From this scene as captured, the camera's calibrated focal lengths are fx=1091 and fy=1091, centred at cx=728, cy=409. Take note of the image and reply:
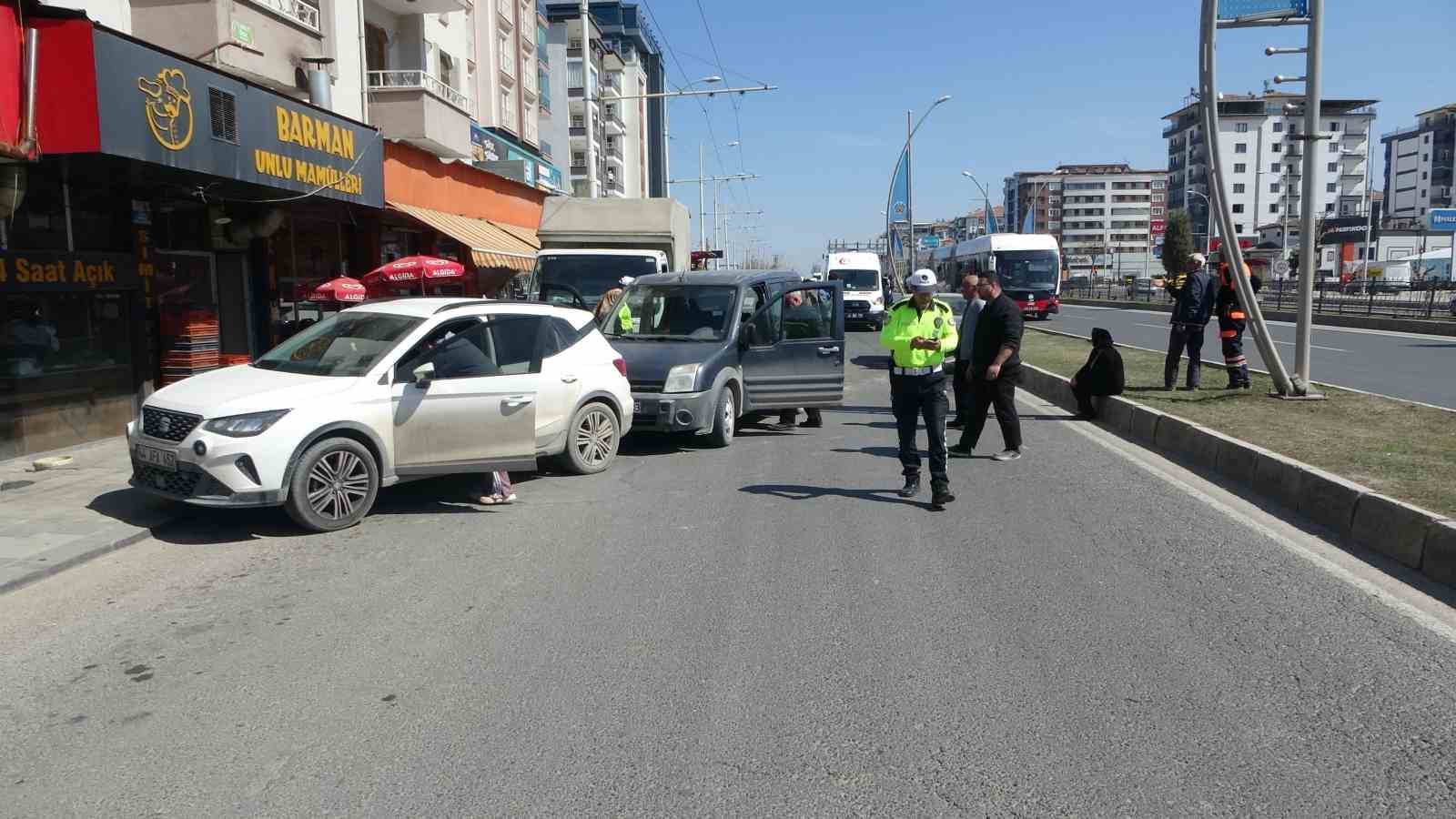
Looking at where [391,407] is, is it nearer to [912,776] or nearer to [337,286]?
[912,776]

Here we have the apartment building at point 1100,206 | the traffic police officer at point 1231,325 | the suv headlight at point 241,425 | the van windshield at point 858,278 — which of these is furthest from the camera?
the apartment building at point 1100,206

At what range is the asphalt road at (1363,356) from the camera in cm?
1630

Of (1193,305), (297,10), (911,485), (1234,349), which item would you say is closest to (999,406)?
(911,485)

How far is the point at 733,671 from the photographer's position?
15.8 feet

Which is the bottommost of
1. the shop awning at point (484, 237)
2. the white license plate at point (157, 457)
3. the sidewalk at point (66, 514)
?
the sidewalk at point (66, 514)

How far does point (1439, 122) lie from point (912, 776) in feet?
502

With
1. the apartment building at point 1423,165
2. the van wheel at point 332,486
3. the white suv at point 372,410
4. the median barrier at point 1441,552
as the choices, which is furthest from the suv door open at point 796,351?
the apartment building at point 1423,165

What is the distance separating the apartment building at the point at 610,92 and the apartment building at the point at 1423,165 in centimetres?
8300

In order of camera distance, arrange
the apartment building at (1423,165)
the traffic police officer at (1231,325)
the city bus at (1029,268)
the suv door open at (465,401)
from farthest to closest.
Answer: the apartment building at (1423,165) → the city bus at (1029,268) → the traffic police officer at (1231,325) → the suv door open at (465,401)

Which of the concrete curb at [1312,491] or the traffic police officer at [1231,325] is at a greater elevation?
the traffic police officer at [1231,325]

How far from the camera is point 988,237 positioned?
143 ft

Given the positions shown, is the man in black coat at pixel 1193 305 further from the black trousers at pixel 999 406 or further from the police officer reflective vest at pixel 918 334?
the police officer reflective vest at pixel 918 334

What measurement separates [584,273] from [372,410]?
11.0 m

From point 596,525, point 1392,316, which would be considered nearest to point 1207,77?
point 596,525
